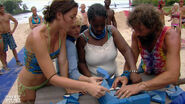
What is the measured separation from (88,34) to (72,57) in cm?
29

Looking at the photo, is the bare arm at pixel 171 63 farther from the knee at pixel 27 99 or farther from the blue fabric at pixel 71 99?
the knee at pixel 27 99

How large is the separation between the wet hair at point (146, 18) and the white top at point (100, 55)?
391 mm

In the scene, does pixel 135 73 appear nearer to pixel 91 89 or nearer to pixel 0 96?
pixel 91 89

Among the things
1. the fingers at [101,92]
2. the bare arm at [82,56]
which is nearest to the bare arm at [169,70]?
the fingers at [101,92]

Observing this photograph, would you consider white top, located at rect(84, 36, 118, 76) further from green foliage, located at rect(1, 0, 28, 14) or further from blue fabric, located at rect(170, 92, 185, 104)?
green foliage, located at rect(1, 0, 28, 14)

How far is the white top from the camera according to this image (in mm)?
1516

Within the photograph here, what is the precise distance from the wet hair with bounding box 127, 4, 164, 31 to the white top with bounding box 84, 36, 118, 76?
39 centimetres

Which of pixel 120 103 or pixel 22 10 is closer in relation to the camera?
pixel 120 103

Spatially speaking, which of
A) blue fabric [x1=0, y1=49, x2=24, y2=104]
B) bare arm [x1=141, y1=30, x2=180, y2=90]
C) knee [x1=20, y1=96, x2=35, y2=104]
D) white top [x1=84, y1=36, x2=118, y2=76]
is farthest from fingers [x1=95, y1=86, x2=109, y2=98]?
blue fabric [x1=0, y1=49, x2=24, y2=104]

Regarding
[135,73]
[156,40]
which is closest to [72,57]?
[135,73]

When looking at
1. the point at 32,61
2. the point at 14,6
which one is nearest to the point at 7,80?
the point at 32,61

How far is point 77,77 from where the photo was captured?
1.34 m

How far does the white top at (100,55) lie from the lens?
4.97 feet

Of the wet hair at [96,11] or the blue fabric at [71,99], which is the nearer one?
the blue fabric at [71,99]
